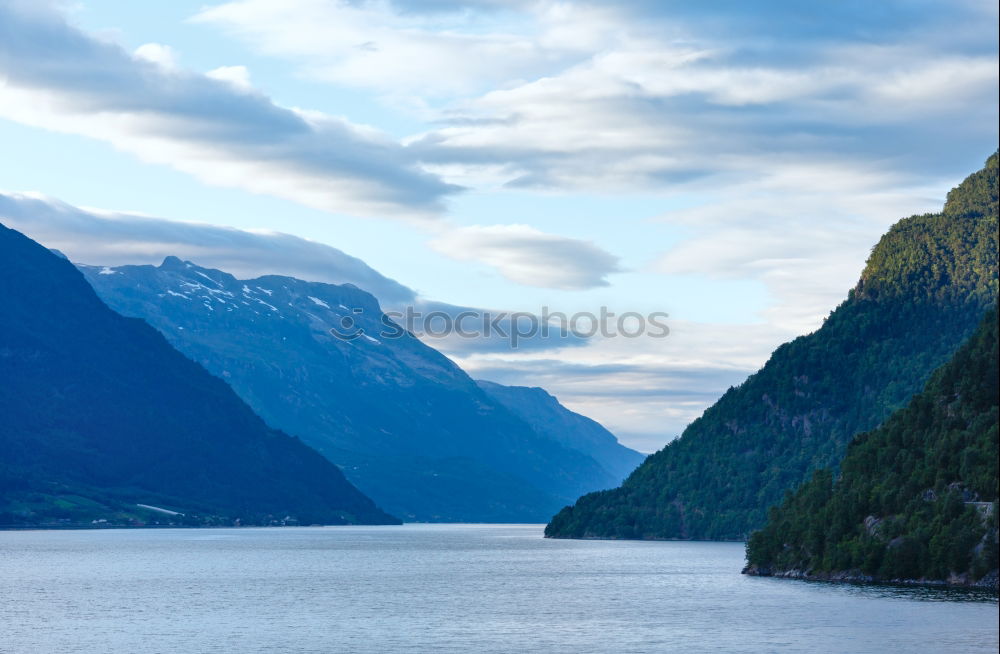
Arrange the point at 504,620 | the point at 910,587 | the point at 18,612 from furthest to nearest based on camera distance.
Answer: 1. the point at 910,587
2. the point at 18,612
3. the point at 504,620

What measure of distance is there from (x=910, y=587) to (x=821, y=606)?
27.7m

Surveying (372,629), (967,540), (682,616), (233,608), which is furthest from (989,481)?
(233,608)

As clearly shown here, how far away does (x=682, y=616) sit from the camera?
6796 inches

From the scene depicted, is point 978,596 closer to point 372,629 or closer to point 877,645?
point 877,645

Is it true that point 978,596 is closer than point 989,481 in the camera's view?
Yes

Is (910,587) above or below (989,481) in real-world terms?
below

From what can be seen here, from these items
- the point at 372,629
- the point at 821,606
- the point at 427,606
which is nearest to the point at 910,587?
the point at 821,606

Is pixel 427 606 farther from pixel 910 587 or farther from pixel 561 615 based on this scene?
pixel 910 587

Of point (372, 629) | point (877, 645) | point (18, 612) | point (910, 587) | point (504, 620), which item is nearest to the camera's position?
point (877, 645)

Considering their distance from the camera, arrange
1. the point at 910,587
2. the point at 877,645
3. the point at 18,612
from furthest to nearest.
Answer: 1. the point at 910,587
2. the point at 18,612
3. the point at 877,645

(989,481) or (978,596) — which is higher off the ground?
(989,481)

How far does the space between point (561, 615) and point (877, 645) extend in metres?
50.5

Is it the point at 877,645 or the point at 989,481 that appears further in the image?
the point at 989,481

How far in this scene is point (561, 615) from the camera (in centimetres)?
17512
